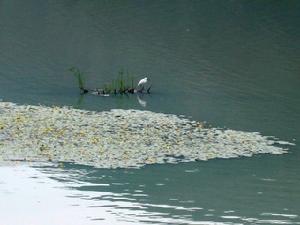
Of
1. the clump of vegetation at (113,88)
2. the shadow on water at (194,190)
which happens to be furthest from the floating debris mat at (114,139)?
the clump of vegetation at (113,88)

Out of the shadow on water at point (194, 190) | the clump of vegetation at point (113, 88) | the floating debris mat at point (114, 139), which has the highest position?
the clump of vegetation at point (113, 88)

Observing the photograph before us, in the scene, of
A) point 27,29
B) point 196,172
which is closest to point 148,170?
point 196,172

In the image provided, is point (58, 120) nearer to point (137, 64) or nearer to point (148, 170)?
point (148, 170)

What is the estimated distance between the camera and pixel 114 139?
15.6 m

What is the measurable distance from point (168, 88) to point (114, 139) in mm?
6776

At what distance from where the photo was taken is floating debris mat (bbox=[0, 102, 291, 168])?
579 inches

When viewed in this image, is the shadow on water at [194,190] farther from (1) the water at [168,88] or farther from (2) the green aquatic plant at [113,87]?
(2) the green aquatic plant at [113,87]

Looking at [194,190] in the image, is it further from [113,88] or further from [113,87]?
[113,87]

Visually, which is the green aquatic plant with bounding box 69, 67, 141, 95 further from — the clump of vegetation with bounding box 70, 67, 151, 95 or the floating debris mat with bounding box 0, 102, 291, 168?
the floating debris mat with bounding box 0, 102, 291, 168

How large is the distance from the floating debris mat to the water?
379 millimetres

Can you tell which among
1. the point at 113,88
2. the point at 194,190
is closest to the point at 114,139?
the point at 194,190

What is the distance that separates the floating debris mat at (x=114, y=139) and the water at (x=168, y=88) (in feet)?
1.24

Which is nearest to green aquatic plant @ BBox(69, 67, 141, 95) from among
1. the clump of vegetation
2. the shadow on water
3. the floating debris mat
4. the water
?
the clump of vegetation

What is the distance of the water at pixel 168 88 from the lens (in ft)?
42.3
